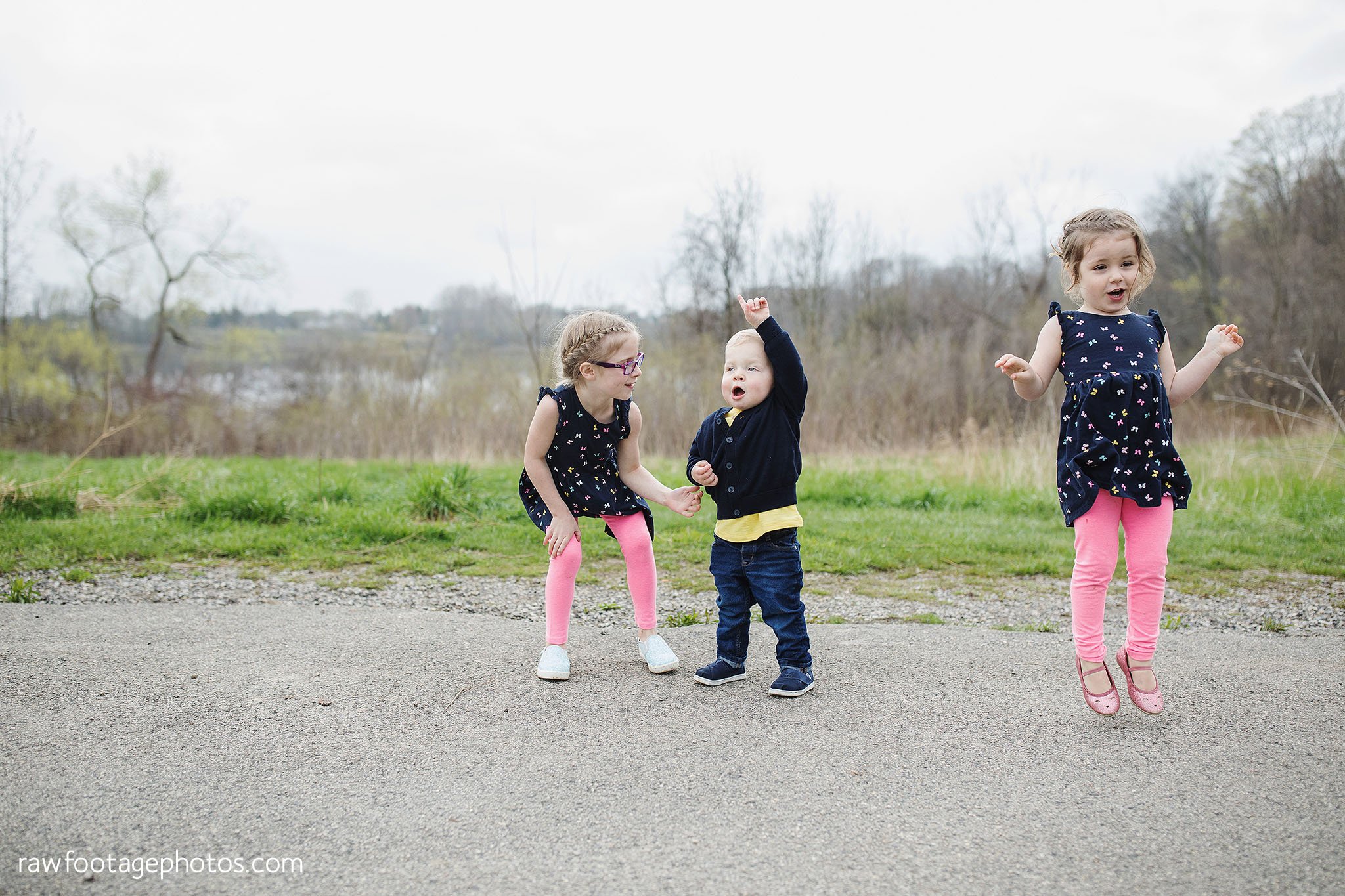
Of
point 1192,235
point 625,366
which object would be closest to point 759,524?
point 625,366

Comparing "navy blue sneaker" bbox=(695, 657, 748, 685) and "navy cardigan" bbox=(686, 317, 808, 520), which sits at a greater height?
"navy cardigan" bbox=(686, 317, 808, 520)

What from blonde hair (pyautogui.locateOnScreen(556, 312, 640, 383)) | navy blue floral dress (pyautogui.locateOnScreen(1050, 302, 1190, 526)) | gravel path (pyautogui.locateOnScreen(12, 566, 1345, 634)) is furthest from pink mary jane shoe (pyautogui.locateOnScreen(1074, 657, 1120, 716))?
blonde hair (pyautogui.locateOnScreen(556, 312, 640, 383))

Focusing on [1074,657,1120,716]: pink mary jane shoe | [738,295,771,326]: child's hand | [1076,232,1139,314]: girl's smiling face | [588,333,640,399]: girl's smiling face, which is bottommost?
[1074,657,1120,716]: pink mary jane shoe

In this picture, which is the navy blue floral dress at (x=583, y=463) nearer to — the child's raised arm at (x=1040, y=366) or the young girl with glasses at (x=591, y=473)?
the young girl with glasses at (x=591, y=473)

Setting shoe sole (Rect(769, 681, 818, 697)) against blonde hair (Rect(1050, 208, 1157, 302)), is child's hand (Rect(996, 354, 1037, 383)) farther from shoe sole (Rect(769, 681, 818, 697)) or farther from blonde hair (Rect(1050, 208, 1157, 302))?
shoe sole (Rect(769, 681, 818, 697))

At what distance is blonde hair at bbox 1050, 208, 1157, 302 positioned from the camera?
3.06 metres

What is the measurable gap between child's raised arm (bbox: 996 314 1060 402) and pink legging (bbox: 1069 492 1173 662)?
441 millimetres

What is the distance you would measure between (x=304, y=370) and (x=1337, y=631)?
2412 cm

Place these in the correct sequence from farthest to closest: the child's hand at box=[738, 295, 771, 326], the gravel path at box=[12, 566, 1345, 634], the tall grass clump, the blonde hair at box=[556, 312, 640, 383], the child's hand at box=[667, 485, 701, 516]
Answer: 1. the tall grass clump
2. the gravel path at box=[12, 566, 1345, 634]
3. the blonde hair at box=[556, 312, 640, 383]
4. the child's hand at box=[667, 485, 701, 516]
5. the child's hand at box=[738, 295, 771, 326]

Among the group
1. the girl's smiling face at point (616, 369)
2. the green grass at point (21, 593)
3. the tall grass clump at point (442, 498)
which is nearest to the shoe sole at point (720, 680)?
the girl's smiling face at point (616, 369)

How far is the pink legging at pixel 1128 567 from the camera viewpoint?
2.91 meters

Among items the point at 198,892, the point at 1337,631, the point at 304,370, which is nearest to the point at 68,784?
Result: the point at 198,892

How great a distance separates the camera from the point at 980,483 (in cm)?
955

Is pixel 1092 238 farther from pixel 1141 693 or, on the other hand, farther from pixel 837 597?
pixel 837 597
